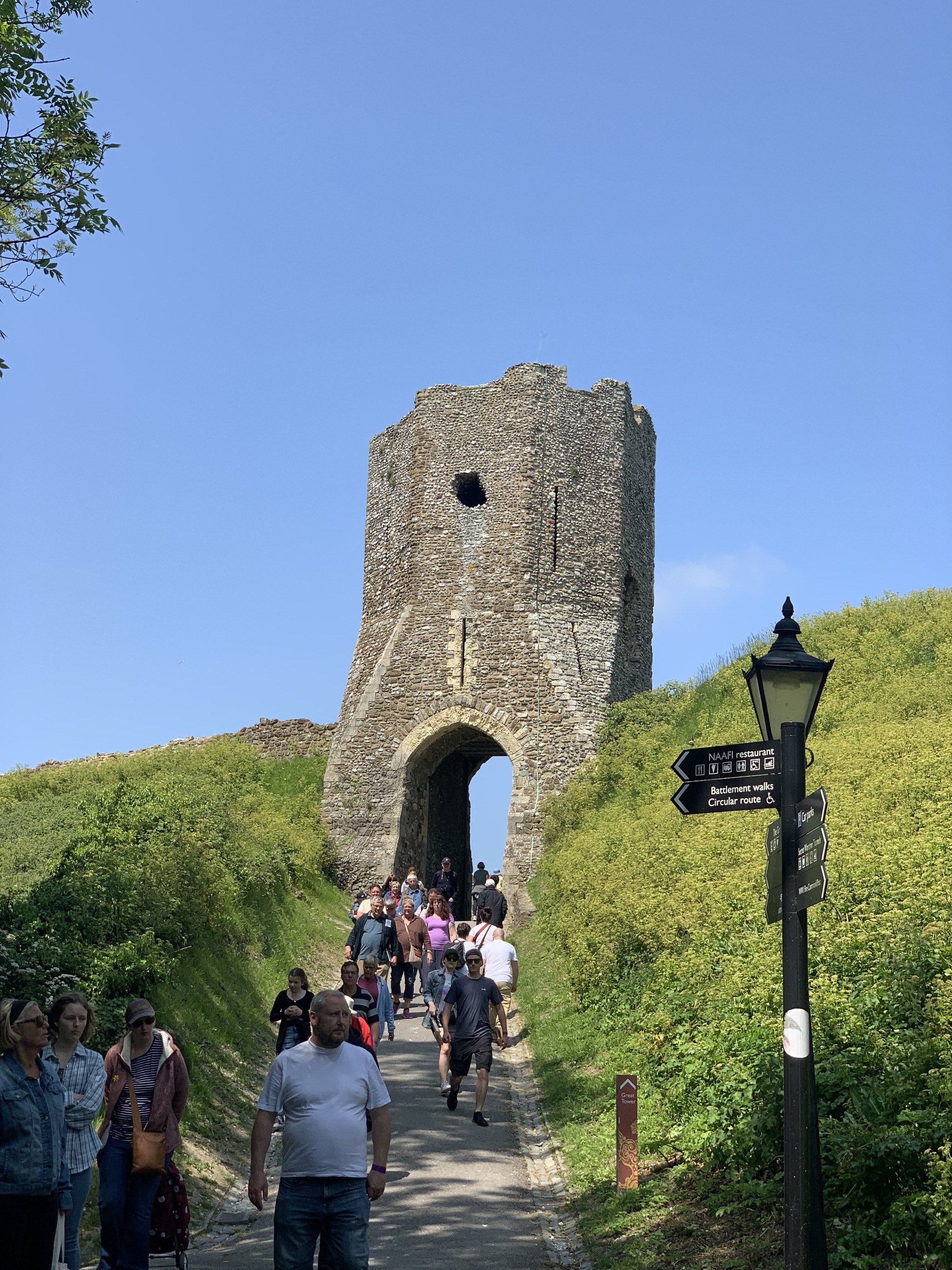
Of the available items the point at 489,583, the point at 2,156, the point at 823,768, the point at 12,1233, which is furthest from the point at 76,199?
the point at 489,583

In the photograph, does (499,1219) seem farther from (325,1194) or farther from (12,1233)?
(12,1233)

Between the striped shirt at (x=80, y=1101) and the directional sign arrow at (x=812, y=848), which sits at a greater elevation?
the directional sign arrow at (x=812, y=848)

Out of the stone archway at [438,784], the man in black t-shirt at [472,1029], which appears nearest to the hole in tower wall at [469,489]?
the stone archway at [438,784]

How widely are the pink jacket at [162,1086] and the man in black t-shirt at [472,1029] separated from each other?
4067 millimetres

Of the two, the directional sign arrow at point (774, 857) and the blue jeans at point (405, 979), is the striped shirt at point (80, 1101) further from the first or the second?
the blue jeans at point (405, 979)

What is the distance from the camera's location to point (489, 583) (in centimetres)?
2456

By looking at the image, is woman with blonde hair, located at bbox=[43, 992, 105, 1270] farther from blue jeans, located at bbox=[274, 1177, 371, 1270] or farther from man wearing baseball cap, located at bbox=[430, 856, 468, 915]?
man wearing baseball cap, located at bbox=[430, 856, 468, 915]

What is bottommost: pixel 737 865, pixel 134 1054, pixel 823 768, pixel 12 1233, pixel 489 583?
pixel 12 1233

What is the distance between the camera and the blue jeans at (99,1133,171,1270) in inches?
249

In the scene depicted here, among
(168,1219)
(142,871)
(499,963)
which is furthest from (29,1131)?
(499,963)

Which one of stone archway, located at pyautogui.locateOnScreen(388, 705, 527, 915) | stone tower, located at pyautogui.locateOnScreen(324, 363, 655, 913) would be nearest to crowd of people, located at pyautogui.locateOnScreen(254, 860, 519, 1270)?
stone archway, located at pyautogui.locateOnScreen(388, 705, 527, 915)

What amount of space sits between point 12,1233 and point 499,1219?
366 cm

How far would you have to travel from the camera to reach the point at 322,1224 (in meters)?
5.45

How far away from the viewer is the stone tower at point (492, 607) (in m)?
23.8
